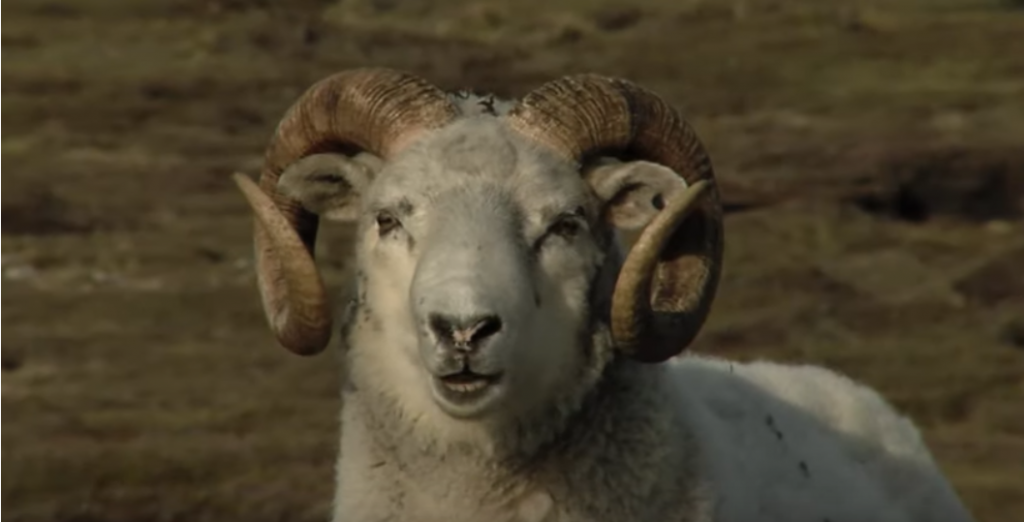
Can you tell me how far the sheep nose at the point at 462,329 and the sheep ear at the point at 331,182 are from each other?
160cm

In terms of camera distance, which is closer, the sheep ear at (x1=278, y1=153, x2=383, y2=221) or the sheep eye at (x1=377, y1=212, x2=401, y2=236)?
the sheep eye at (x1=377, y1=212, x2=401, y2=236)

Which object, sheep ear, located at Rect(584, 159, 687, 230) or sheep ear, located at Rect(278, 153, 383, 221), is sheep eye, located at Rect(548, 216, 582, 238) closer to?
sheep ear, located at Rect(584, 159, 687, 230)

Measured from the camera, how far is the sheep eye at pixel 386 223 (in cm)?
1275

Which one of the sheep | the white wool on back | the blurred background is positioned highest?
the sheep

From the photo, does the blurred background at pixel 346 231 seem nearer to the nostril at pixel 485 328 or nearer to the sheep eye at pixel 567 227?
the sheep eye at pixel 567 227

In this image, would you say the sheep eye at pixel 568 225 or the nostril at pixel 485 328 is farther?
the sheep eye at pixel 568 225

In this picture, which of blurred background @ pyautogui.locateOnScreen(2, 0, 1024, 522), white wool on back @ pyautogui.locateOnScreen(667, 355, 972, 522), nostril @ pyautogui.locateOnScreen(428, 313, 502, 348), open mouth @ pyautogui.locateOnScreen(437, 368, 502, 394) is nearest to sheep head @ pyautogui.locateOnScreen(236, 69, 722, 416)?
open mouth @ pyautogui.locateOnScreen(437, 368, 502, 394)

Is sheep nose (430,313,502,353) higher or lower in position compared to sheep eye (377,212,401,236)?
higher

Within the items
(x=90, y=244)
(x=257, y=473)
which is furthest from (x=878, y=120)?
(x=257, y=473)

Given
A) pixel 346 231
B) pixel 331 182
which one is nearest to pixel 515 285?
pixel 331 182

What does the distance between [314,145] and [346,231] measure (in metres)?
32.3

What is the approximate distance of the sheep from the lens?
12445 mm

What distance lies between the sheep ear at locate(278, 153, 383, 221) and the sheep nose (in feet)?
5.24

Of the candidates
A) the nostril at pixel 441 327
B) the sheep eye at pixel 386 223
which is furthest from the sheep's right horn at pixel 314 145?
the nostril at pixel 441 327
